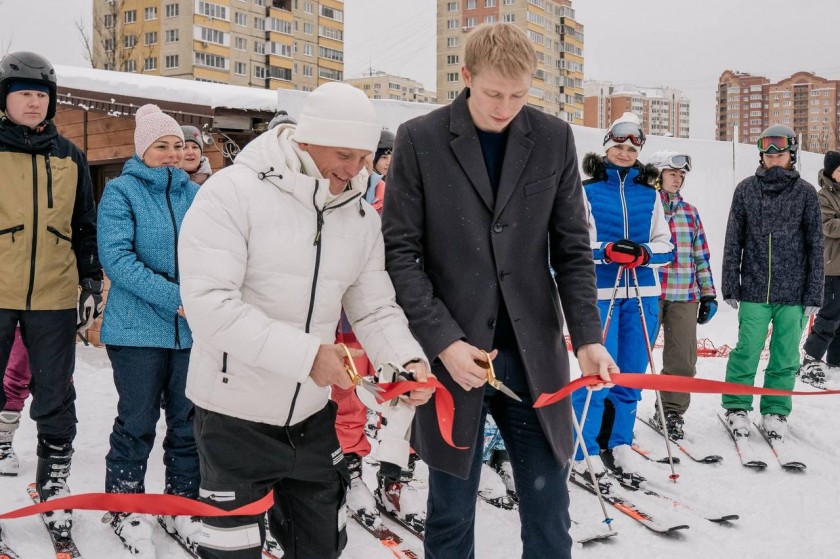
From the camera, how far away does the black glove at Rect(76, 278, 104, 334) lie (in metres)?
3.57

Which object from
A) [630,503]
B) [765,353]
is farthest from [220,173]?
[765,353]

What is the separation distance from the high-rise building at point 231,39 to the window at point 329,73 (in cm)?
11

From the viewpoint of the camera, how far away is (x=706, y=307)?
5293 millimetres

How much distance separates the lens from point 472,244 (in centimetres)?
226

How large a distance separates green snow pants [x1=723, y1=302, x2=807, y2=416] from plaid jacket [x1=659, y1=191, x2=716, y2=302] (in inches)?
13.9

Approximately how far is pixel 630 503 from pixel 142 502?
9.18 feet

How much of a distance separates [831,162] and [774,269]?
2.66 metres

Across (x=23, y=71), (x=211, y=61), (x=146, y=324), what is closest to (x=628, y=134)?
(x=146, y=324)

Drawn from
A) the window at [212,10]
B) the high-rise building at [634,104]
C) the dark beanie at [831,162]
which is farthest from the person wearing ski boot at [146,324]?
the high-rise building at [634,104]

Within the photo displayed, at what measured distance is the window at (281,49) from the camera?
6436cm

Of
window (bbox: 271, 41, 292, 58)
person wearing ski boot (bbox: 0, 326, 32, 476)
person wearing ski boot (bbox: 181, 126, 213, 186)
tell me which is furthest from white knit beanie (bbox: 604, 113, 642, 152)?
window (bbox: 271, 41, 292, 58)

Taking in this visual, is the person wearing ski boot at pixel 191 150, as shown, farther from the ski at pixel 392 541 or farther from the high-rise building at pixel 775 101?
the high-rise building at pixel 775 101

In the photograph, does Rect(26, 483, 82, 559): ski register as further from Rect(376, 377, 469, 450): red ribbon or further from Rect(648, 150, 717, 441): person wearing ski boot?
Rect(648, 150, 717, 441): person wearing ski boot

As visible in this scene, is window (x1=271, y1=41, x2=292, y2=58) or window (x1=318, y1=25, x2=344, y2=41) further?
window (x1=318, y1=25, x2=344, y2=41)
